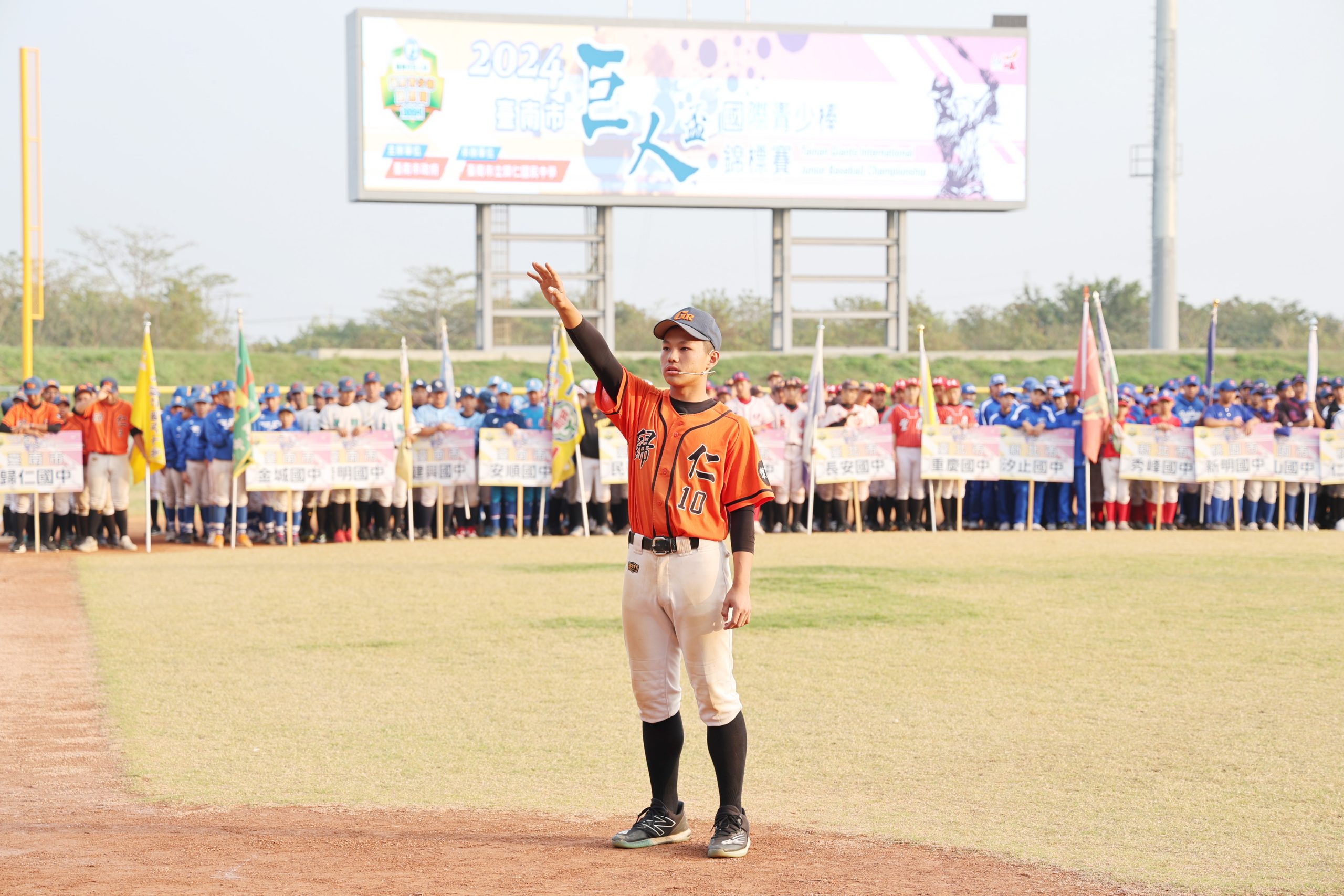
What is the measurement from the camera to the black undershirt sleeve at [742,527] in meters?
5.71

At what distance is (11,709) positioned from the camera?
8.89 meters

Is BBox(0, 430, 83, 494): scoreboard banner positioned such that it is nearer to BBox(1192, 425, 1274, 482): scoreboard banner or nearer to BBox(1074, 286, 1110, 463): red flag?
BBox(1074, 286, 1110, 463): red flag

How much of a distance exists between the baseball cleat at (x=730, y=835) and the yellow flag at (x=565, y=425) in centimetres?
1409

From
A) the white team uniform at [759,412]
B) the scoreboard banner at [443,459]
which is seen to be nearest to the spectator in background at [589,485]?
the scoreboard banner at [443,459]

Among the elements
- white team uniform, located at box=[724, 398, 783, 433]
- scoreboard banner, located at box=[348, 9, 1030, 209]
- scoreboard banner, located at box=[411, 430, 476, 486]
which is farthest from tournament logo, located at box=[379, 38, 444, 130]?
white team uniform, located at box=[724, 398, 783, 433]

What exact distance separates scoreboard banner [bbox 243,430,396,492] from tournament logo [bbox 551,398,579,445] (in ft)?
7.48

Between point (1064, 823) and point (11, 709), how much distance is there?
6.54m

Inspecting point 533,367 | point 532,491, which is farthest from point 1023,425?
point 533,367

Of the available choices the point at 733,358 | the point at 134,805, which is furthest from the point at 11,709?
the point at 733,358

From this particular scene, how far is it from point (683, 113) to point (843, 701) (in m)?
28.1

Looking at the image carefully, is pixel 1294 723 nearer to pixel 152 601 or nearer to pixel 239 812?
pixel 239 812

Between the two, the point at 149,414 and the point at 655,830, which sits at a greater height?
the point at 149,414

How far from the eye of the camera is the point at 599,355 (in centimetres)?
566

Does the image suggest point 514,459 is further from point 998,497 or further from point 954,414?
point 998,497
